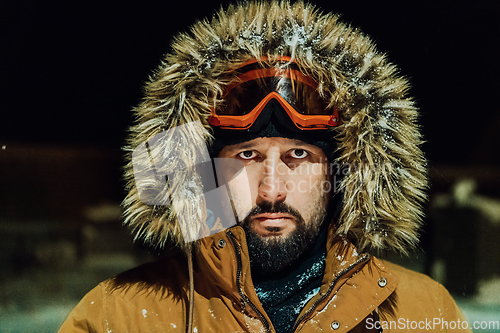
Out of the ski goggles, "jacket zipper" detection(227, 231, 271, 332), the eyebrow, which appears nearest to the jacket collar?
"jacket zipper" detection(227, 231, 271, 332)

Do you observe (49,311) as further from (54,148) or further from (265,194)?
(265,194)

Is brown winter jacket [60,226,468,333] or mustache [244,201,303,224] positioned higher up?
mustache [244,201,303,224]

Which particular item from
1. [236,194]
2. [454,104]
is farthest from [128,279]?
[454,104]

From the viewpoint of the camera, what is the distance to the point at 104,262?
2189 millimetres

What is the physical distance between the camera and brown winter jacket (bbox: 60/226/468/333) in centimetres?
140

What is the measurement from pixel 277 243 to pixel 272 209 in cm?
16

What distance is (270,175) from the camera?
59.3 inches

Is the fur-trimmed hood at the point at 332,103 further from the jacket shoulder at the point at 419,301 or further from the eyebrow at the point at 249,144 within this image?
the jacket shoulder at the point at 419,301

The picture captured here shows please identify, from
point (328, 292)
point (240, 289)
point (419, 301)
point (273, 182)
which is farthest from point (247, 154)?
point (419, 301)

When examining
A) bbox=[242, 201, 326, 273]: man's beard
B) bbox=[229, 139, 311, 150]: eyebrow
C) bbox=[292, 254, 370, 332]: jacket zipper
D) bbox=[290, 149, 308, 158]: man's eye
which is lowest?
bbox=[292, 254, 370, 332]: jacket zipper

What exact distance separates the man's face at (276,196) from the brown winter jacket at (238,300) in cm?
13

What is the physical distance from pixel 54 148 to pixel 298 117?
1.48 meters

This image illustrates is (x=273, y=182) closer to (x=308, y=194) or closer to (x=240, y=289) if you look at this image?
(x=308, y=194)

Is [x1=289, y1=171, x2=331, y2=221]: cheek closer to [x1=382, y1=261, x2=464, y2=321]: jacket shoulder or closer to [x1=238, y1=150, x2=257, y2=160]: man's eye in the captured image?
[x1=238, y1=150, x2=257, y2=160]: man's eye
